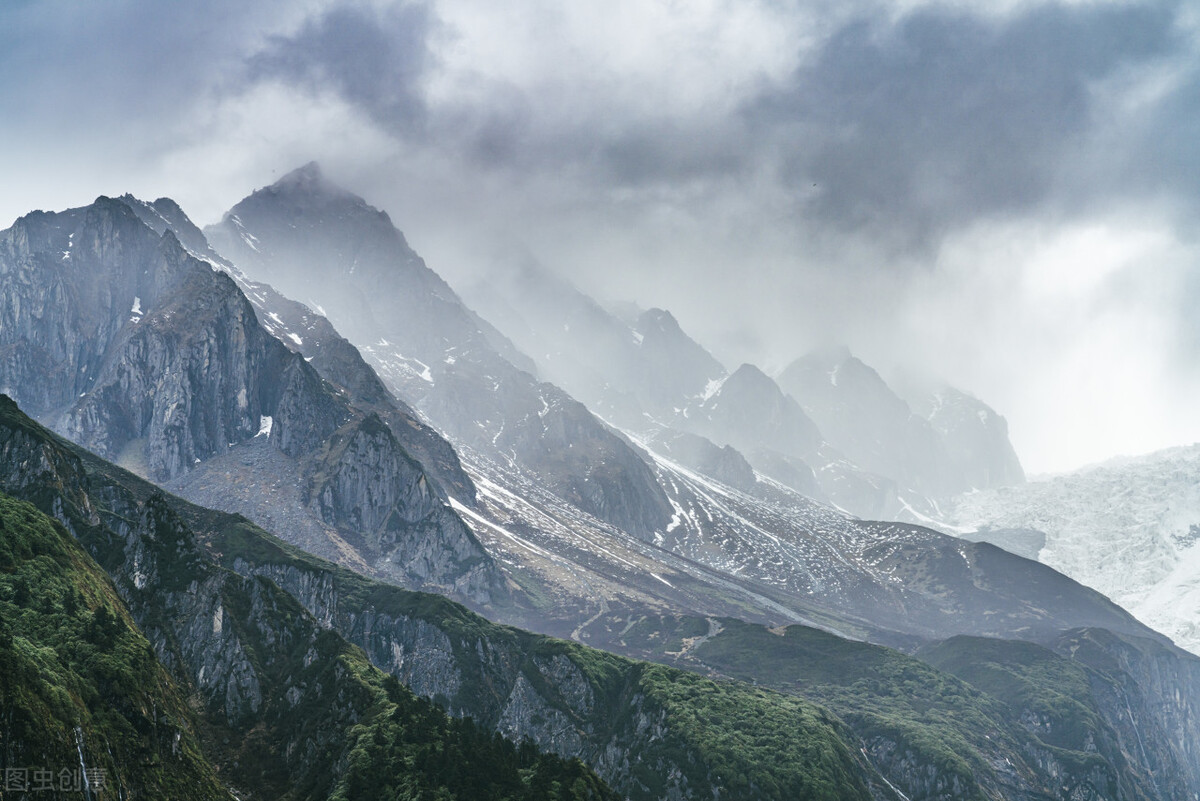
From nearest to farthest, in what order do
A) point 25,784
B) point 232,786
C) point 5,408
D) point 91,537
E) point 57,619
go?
point 25,784
point 57,619
point 232,786
point 91,537
point 5,408

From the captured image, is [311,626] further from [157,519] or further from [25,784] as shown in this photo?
[25,784]

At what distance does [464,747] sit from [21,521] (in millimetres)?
73262

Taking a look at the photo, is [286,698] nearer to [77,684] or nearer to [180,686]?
[180,686]

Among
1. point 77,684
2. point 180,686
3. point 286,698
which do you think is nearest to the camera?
point 77,684

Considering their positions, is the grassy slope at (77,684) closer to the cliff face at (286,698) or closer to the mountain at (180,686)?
the mountain at (180,686)

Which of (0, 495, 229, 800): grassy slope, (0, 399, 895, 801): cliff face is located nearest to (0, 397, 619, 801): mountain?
(0, 495, 229, 800): grassy slope

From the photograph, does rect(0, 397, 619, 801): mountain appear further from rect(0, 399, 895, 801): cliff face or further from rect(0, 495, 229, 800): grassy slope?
rect(0, 399, 895, 801): cliff face

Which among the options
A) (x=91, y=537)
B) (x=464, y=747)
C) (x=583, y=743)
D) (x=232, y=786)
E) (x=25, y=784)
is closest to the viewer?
(x=25, y=784)

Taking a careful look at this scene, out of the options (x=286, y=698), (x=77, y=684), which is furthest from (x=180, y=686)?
(x=77, y=684)

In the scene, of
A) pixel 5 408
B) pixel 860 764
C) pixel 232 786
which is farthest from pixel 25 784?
pixel 860 764

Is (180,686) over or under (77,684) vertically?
under

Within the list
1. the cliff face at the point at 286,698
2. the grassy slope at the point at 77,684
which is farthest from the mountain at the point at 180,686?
the cliff face at the point at 286,698

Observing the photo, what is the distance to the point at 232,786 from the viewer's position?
108m

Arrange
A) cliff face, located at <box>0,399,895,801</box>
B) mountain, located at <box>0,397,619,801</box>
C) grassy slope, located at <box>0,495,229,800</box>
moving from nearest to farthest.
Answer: grassy slope, located at <box>0,495,229,800</box>, mountain, located at <box>0,397,619,801</box>, cliff face, located at <box>0,399,895,801</box>
